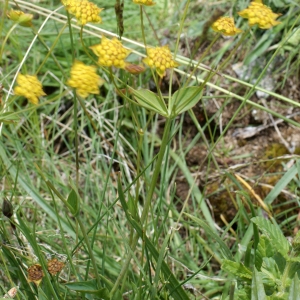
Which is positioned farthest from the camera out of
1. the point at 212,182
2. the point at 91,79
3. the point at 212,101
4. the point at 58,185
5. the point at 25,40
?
the point at 25,40

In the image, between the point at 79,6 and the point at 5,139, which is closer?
the point at 79,6

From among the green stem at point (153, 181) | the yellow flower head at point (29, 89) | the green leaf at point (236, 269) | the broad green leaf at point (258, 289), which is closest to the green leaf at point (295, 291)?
the broad green leaf at point (258, 289)

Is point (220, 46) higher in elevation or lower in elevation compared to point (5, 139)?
higher

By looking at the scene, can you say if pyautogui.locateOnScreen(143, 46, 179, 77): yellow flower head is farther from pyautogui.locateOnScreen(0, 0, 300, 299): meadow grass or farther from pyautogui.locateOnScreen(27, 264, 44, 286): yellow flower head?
pyautogui.locateOnScreen(27, 264, 44, 286): yellow flower head

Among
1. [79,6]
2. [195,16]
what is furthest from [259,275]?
[195,16]

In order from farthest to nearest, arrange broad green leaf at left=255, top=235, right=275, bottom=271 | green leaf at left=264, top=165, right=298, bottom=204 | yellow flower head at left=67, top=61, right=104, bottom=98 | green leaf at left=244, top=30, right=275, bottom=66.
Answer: green leaf at left=244, top=30, right=275, bottom=66
green leaf at left=264, top=165, right=298, bottom=204
broad green leaf at left=255, top=235, right=275, bottom=271
yellow flower head at left=67, top=61, right=104, bottom=98

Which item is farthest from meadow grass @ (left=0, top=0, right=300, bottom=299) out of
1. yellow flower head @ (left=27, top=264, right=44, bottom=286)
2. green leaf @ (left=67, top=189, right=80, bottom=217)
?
green leaf @ (left=67, top=189, right=80, bottom=217)

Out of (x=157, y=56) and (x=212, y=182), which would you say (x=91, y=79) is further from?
(x=212, y=182)
